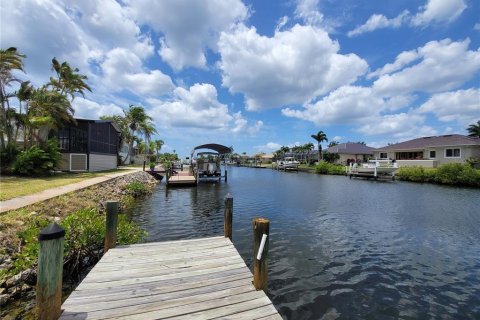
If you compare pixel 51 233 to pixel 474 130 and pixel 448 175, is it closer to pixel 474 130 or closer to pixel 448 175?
pixel 448 175

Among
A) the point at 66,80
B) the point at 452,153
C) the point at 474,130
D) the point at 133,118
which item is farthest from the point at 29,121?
the point at 474,130

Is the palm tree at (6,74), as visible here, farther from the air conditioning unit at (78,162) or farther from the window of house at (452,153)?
the window of house at (452,153)

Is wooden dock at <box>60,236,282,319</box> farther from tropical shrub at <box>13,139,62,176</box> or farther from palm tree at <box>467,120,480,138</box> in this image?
palm tree at <box>467,120,480,138</box>

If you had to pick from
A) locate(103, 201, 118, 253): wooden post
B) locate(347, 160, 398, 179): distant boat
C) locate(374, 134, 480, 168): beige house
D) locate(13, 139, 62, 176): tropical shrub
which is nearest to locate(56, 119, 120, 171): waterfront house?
locate(13, 139, 62, 176): tropical shrub

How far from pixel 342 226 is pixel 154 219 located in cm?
850

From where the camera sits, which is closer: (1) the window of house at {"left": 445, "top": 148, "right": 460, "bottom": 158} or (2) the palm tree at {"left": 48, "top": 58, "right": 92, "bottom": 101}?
(2) the palm tree at {"left": 48, "top": 58, "right": 92, "bottom": 101}

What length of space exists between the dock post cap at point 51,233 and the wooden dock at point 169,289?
109 cm

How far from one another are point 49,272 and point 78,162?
25.0 meters

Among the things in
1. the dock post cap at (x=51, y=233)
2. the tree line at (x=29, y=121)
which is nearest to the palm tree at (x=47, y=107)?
the tree line at (x=29, y=121)

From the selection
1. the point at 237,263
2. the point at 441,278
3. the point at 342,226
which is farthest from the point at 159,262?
the point at 342,226

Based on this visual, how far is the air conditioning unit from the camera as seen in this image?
24125mm

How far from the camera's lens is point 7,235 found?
6.35m

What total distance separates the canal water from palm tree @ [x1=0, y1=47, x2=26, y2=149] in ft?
44.3

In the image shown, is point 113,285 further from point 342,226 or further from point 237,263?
point 342,226
